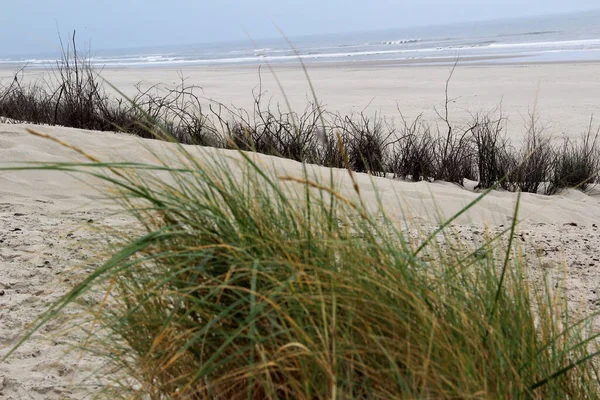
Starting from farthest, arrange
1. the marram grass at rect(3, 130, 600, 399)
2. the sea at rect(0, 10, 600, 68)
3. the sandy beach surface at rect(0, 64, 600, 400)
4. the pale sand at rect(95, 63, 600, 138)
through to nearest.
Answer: the sea at rect(0, 10, 600, 68)
the pale sand at rect(95, 63, 600, 138)
the sandy beach surface at rect(0, 64, 600, 400)
the marram grass at rect(3, 130, 600, 399)

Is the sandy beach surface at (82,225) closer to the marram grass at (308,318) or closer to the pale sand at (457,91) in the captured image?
the marram grass at (308,318)

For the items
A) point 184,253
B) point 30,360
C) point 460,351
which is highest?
point 184,253

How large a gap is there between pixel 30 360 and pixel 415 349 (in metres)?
1.79

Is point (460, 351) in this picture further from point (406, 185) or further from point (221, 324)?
point (406, 185)

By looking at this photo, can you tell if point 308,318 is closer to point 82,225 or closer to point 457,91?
point 82,225

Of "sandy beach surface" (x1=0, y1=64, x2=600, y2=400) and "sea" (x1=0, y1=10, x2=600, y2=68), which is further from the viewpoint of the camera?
"sea" (x1=0, y1=10, x2=600, y2=68)

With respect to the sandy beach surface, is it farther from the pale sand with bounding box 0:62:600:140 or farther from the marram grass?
the pale sand with bounding box 0:62:600:140

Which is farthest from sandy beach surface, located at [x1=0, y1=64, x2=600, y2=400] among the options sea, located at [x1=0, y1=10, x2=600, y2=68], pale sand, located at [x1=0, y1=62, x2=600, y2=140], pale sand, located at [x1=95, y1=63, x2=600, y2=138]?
sea, located at [x1=0, y1=10, x2=600, y2=68]

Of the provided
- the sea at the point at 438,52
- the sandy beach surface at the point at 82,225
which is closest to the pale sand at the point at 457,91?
the sandy beach surface at the point at 82,225

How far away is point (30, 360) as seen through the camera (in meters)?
2.63

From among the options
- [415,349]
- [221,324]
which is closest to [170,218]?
[221,324]

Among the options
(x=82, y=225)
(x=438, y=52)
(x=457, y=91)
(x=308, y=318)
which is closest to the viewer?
(x=308, y=318)

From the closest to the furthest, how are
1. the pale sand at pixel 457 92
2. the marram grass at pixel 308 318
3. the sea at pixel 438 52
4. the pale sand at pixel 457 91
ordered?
the marram grass at pixel 308 318 → the pale sand at pixel 457 92 → the pale sand at pixel 457 91 → the sea at pixel 438 52

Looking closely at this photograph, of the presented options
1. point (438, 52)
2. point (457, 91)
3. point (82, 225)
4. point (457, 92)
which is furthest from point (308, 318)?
point (438, 52)
